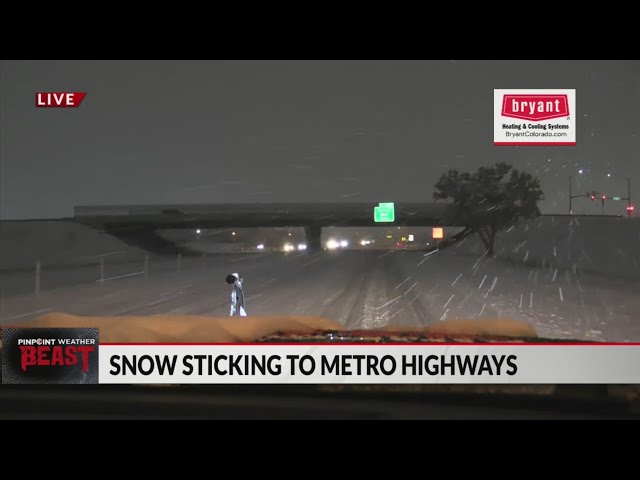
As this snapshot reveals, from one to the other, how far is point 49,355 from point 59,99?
3.39 meters

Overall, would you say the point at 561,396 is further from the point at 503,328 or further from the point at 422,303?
the point at 422,303

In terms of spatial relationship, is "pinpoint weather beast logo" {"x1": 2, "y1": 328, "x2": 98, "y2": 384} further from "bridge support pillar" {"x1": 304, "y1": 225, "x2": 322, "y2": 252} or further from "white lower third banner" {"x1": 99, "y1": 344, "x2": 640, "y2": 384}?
"bridge support pillar" {"x1": 304, "y1": 225, "x2": 322, "y2": 252}

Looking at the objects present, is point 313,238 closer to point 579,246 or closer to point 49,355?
point 579,246

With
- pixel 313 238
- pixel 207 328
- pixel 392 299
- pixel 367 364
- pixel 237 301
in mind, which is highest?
pixel 313 238

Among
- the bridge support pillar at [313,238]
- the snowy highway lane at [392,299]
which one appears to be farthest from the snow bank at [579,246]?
the bridge support pillar at [313,238]

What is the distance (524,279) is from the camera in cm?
2103

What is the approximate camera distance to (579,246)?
31000 millimetres

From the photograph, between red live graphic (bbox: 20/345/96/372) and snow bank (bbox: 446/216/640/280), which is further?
snow bank (bbox: 446/216/640/280)

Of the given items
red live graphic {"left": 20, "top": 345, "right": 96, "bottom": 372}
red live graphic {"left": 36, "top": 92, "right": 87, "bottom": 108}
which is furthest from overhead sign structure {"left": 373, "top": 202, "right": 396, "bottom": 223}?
red live graphic {"left": 20, "top": 345, "right": 96, "bottom": 372}

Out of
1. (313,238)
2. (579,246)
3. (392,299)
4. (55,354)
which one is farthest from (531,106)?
(313,238)

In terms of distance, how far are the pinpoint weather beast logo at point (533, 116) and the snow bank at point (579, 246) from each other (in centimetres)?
1522

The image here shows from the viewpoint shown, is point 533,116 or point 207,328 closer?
point 533,116

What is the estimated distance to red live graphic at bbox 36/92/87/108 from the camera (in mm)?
6594

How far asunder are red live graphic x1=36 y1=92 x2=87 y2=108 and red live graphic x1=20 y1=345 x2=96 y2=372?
3200mm
